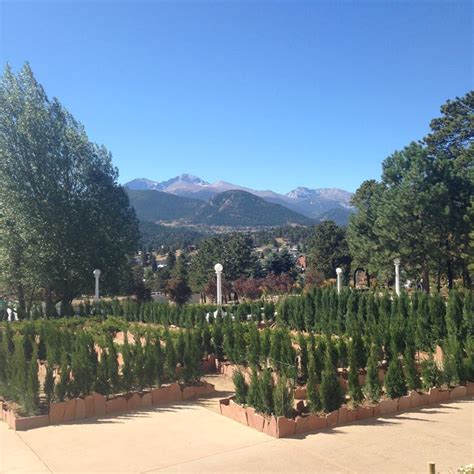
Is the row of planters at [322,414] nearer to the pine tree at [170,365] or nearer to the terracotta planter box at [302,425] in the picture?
the terracotta planter box at [302,425]

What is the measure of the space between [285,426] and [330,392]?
3.03 feet

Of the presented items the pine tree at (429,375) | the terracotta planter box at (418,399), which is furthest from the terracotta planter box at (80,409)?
the pine tree at (429,375)

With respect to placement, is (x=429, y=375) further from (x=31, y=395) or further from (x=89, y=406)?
(x=31, y=395)

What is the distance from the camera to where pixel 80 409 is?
621 cm

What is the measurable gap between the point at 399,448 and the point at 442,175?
63.4ft

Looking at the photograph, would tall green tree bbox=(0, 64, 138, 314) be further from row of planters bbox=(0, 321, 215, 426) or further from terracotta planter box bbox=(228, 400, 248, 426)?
terracotta planter box bbox=(228, 400, 248, 426)

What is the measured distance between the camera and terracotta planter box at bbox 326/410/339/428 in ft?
18.5

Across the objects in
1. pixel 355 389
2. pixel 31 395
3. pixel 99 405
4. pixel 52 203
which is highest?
pixel 52 203

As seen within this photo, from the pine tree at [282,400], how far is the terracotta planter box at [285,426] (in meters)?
0.27

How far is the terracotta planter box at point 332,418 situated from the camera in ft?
18.5

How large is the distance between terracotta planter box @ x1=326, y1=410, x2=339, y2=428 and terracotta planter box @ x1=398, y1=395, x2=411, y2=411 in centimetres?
105

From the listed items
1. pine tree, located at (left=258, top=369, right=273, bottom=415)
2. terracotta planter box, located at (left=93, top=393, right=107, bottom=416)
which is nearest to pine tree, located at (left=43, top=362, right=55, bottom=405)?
terracotta planter box, located at (left=93, top=393, right=107, bottom=416)

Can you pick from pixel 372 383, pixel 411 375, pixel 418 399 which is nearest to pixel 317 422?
pixel 372 383

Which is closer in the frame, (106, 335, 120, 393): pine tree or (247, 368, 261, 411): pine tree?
(247, 368, 261, 411): pine tree
